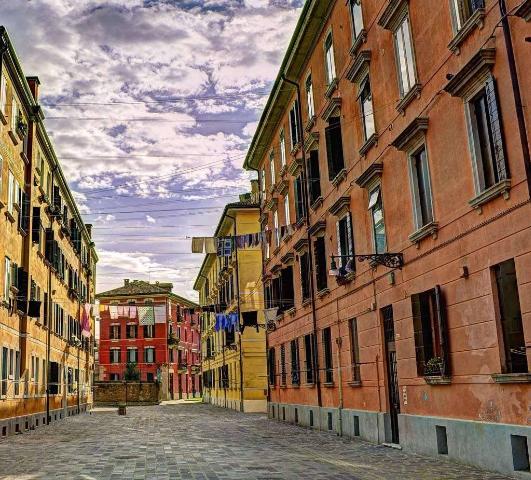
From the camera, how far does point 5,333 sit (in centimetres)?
2373

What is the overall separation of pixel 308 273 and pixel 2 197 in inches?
459

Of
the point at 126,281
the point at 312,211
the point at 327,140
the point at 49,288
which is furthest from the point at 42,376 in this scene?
the point at 126,281

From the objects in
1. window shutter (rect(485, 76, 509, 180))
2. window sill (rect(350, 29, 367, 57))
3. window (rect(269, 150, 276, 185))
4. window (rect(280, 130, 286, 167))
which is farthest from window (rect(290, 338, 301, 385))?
window shutter (rect(485, 76, 509, 180))

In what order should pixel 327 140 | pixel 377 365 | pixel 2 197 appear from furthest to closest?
pixel 2 197 < pixel 327 140 < pixel 377 365

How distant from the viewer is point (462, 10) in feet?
40.4

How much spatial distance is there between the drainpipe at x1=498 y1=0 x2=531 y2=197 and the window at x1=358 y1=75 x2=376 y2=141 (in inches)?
268

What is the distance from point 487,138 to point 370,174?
571cm

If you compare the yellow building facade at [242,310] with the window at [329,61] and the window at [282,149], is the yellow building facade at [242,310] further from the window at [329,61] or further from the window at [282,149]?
the window at [329,61]

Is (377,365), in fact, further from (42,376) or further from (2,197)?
(42,376)

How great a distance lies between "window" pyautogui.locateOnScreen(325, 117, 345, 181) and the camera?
2073 cm

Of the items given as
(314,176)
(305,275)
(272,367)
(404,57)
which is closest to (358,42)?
(404,57)

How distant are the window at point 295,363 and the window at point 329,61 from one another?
1121cm

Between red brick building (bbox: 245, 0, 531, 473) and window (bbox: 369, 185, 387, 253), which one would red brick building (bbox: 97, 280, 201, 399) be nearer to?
red brick building (bbox: 245, 0, 531, 473)

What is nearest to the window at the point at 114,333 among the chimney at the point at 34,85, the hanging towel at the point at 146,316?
the hanging towel at the point at 146,316
